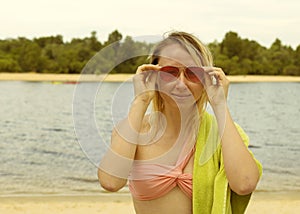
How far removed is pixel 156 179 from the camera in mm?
1917

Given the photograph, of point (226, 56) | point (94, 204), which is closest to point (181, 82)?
point (94, 204)

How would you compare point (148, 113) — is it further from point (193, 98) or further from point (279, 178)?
point (279, 178)

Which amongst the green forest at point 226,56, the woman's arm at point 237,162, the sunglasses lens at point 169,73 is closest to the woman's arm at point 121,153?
the sunglasses lens at point 169,73

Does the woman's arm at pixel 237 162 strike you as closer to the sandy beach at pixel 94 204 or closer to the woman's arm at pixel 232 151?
the woman's arm at pixel 232 151

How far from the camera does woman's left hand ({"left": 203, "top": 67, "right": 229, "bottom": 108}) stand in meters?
1.86

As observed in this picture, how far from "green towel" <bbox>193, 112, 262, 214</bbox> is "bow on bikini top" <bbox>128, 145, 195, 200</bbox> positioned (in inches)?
1.5

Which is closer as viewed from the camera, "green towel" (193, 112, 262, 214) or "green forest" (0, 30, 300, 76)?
"green towel" (193, 112, 262, 214)

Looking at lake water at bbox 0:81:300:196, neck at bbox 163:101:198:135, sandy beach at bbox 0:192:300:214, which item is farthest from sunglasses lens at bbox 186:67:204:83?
sandy beach at bbox 0:192:300:214

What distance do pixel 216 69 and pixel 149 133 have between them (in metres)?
0.30

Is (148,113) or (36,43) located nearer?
(148,113)

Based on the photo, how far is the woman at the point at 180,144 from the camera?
6.09ft

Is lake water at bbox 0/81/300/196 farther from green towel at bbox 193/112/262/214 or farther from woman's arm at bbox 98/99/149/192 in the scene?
green towel at bbox 193/112/262/214

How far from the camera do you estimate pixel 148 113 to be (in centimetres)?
198

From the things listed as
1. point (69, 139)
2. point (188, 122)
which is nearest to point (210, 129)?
point (188, 122)
